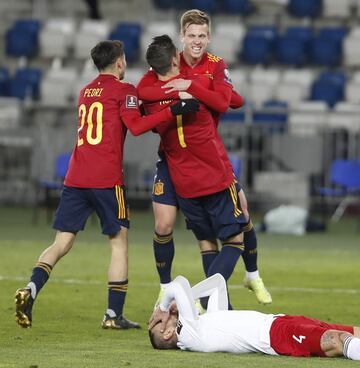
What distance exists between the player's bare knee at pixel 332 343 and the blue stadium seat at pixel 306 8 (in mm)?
20234

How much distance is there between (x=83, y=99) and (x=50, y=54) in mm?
18446

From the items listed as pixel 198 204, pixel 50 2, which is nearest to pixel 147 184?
pixel 50 2

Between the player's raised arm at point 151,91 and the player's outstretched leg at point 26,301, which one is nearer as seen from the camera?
the player's outstretched leg at point 26,301

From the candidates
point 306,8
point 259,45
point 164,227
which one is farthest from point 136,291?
point 306,8

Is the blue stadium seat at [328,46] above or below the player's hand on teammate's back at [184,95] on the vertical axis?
below

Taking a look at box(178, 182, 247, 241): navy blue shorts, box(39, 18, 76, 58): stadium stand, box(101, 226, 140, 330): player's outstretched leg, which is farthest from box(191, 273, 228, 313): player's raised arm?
box(39, 18, 76, 58): stadium stand

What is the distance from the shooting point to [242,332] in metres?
8.58

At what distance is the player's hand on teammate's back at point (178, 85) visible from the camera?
10.1 meters

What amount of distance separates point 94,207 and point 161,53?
4.31 ft

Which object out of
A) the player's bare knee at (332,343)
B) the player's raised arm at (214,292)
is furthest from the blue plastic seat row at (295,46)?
the player's bare knee at (332,343)

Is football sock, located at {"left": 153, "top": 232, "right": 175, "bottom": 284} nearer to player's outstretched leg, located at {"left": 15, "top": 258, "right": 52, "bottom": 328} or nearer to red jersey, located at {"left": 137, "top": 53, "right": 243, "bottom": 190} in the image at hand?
red jersey, located at {"left": 137, "top": 53, "right": 243, "bottom": 190}

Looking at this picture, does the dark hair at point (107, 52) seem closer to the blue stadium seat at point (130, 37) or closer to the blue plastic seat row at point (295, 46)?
the blue plastic seat row at point (295, 46)

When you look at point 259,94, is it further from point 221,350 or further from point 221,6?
point 221,350

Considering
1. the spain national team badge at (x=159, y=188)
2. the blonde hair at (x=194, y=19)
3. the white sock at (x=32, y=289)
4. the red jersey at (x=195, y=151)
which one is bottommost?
the white sock at (x=32, y=289)
